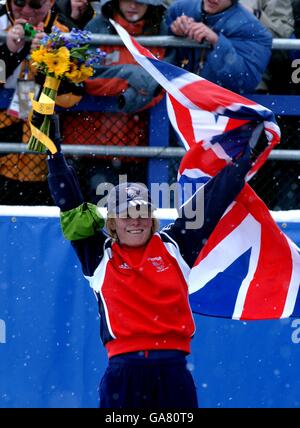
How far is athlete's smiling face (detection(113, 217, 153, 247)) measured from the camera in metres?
5.48

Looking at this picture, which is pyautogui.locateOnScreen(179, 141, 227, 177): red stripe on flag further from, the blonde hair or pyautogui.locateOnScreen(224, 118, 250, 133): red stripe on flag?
the blonde hair

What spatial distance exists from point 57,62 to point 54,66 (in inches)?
1.1

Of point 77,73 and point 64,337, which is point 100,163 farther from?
point 77,73

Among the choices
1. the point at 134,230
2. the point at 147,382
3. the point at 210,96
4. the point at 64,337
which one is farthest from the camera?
the point at 64,337

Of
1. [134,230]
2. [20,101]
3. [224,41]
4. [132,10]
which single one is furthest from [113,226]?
[132,10]

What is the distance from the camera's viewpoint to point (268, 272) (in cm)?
608

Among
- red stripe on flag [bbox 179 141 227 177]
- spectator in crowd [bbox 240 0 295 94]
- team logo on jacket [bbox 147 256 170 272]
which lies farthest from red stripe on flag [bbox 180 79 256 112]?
spectator in crowd [bbox 240 0 295 94]

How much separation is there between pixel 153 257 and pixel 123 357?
0.55 meters

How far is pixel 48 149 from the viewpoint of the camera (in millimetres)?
5504

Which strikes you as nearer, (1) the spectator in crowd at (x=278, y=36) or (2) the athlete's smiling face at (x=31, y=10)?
(2) the athlete's smiling face at (x=31, y=10)

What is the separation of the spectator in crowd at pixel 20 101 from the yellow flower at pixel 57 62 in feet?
4.22

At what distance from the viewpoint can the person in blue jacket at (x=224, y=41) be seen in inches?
274

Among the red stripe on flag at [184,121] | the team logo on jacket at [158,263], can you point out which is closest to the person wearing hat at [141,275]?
the team logo on jacket at [158,263]

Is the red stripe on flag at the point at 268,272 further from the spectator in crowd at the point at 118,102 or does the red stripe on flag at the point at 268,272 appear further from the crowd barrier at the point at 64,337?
the spectator in crowd at the point at 118,102
